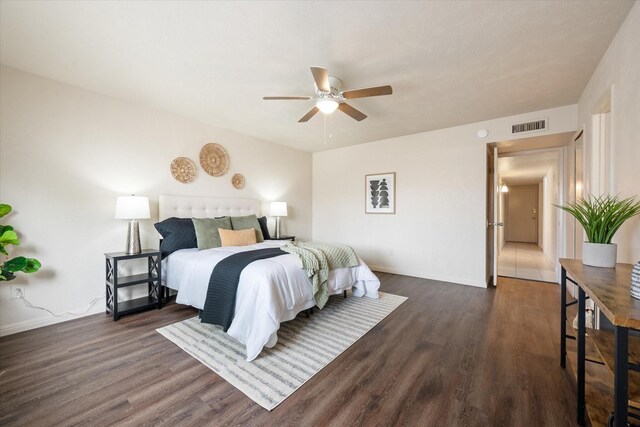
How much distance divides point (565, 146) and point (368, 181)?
3.14 m

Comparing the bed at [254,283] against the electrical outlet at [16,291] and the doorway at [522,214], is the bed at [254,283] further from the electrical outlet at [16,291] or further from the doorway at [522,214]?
the doorway at [522,214]

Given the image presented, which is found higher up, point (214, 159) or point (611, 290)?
point (214, 159)

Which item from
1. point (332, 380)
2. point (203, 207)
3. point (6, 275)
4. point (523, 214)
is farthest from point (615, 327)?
point (523, 214)

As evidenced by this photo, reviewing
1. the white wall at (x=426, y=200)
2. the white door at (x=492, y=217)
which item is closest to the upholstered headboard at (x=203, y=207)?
the white wall at (x=426, y=200)

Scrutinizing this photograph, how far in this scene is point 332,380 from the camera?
190 centimetres

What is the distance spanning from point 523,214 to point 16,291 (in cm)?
1352

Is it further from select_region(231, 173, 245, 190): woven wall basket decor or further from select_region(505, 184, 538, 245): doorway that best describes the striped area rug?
select_region(505, 184, 538, 245): doorway

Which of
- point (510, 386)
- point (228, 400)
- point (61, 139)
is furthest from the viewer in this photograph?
point (61, 139)

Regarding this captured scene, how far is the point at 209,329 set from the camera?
2.70 metres

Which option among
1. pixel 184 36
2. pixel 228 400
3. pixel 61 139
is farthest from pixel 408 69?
pixel 61 139

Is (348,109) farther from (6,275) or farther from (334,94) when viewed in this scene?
(6,275)

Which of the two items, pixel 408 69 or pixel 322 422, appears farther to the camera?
pixel 408 69

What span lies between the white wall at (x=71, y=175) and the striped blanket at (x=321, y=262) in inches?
85.5

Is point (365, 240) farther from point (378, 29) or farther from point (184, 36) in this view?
point (184, 36)
